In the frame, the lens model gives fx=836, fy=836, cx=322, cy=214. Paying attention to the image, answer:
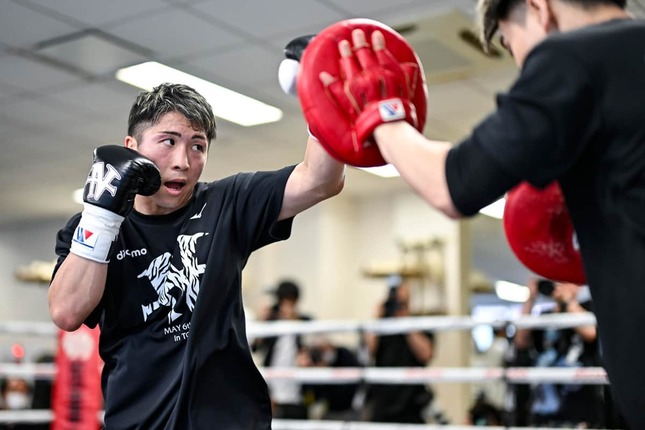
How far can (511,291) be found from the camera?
15.3 m

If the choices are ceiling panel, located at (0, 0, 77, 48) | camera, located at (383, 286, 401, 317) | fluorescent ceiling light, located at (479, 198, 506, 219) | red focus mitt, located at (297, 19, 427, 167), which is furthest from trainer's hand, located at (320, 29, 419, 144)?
fluorescent ceiling light, located at (479, 198, 506, 219)

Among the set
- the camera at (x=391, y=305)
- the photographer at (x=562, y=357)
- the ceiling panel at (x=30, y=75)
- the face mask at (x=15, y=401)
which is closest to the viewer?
the photographer at (x=562, y=357)

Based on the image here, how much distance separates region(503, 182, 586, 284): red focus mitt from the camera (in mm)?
1211

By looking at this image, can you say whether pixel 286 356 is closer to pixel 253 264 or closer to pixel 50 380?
pixel 50 380

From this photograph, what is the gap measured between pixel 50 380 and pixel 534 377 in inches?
122

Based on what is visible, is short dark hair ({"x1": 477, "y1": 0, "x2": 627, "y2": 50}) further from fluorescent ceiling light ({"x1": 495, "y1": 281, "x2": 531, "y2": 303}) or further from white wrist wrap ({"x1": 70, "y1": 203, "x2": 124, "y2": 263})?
fluorescent ceiling light ({"x1": 495, "y1": 281, "x2": 531, "y2": 303})

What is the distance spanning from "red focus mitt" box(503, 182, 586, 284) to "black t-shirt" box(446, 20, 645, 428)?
205 millimetres

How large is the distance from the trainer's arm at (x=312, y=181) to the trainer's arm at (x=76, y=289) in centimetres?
35

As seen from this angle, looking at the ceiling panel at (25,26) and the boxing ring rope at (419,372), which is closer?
the boxing ring rope at (419,372)

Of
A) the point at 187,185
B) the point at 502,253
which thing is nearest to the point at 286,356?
the point at 187,185

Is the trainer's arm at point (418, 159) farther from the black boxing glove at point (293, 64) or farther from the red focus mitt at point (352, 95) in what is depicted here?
the black boxing glove at point (293, 64)

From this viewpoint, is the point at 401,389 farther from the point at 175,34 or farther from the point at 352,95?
the point at 352,95

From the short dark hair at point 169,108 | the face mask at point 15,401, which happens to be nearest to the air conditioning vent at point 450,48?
the short dark hair at point 169,108

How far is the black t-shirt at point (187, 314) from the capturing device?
57.9 inches
